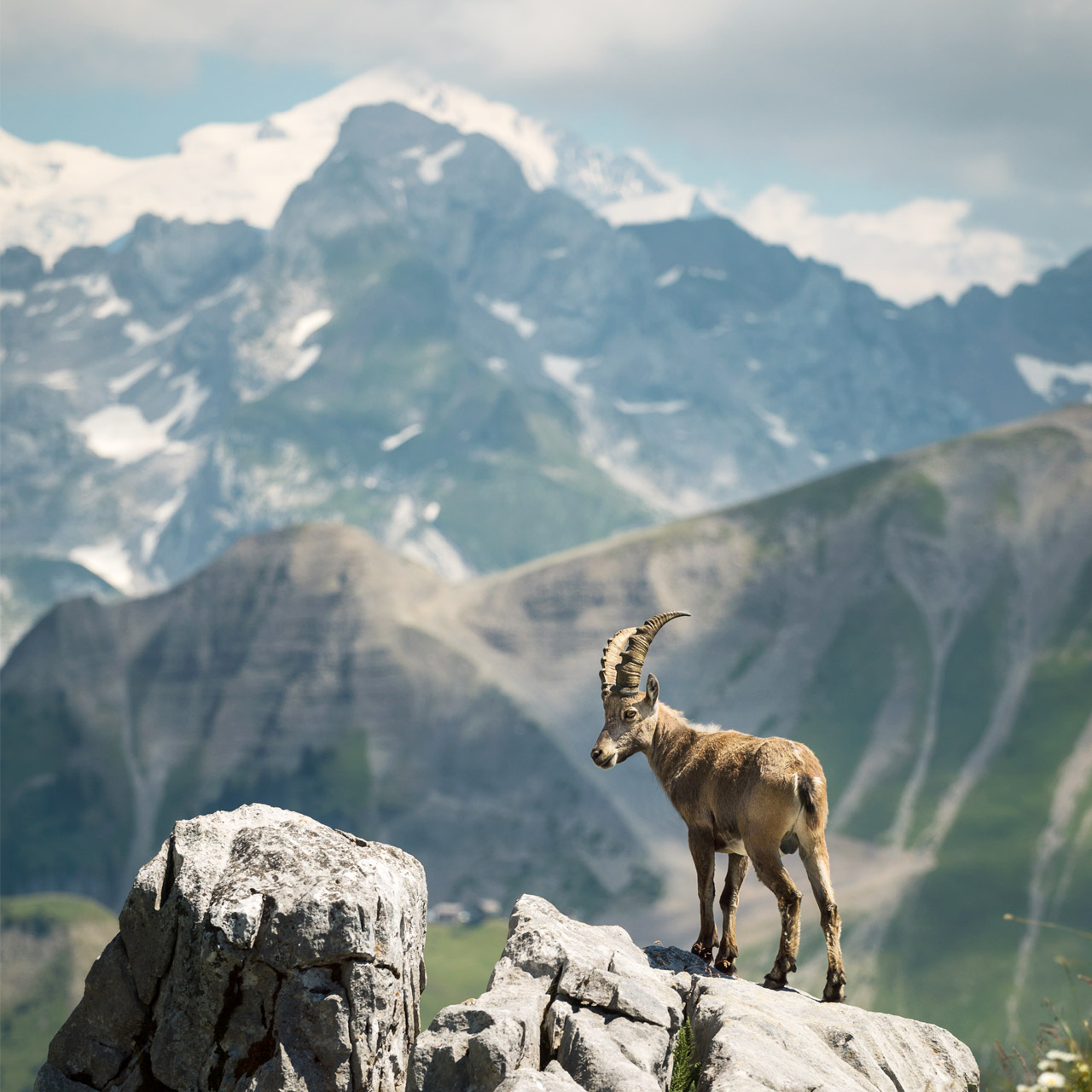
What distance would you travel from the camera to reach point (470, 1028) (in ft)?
52.2

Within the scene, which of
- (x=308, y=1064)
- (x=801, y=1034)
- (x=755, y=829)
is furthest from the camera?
A: (x=755, y=829)

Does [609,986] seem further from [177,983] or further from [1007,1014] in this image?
[1007,1014]

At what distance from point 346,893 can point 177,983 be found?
7.87 ft

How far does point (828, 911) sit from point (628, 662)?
4921 millimetres

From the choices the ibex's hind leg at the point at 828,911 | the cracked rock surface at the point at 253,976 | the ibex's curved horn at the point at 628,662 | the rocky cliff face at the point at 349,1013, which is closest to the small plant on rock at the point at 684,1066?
the rocky cliff face at the point at 349,1013

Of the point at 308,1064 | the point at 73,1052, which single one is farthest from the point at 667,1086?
the point at 73,1052

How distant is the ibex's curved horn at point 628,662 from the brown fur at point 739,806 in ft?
0.64

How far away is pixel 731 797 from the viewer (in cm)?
1909

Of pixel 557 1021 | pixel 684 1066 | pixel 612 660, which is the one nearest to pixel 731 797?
pixel 612 660

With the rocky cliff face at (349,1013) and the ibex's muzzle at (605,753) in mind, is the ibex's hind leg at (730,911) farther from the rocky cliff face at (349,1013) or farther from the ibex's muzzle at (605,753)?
the ibex's muzzle at (605,753)

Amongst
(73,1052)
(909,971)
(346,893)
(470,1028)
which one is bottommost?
(909,971)

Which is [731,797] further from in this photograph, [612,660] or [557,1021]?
[557,1021]

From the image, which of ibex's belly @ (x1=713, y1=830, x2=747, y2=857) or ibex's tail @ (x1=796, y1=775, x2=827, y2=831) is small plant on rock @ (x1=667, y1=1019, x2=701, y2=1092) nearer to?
ibex's belly @ (x1=713, y1=830, x2=747, y2=857)

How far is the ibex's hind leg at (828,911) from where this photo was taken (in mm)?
18031
